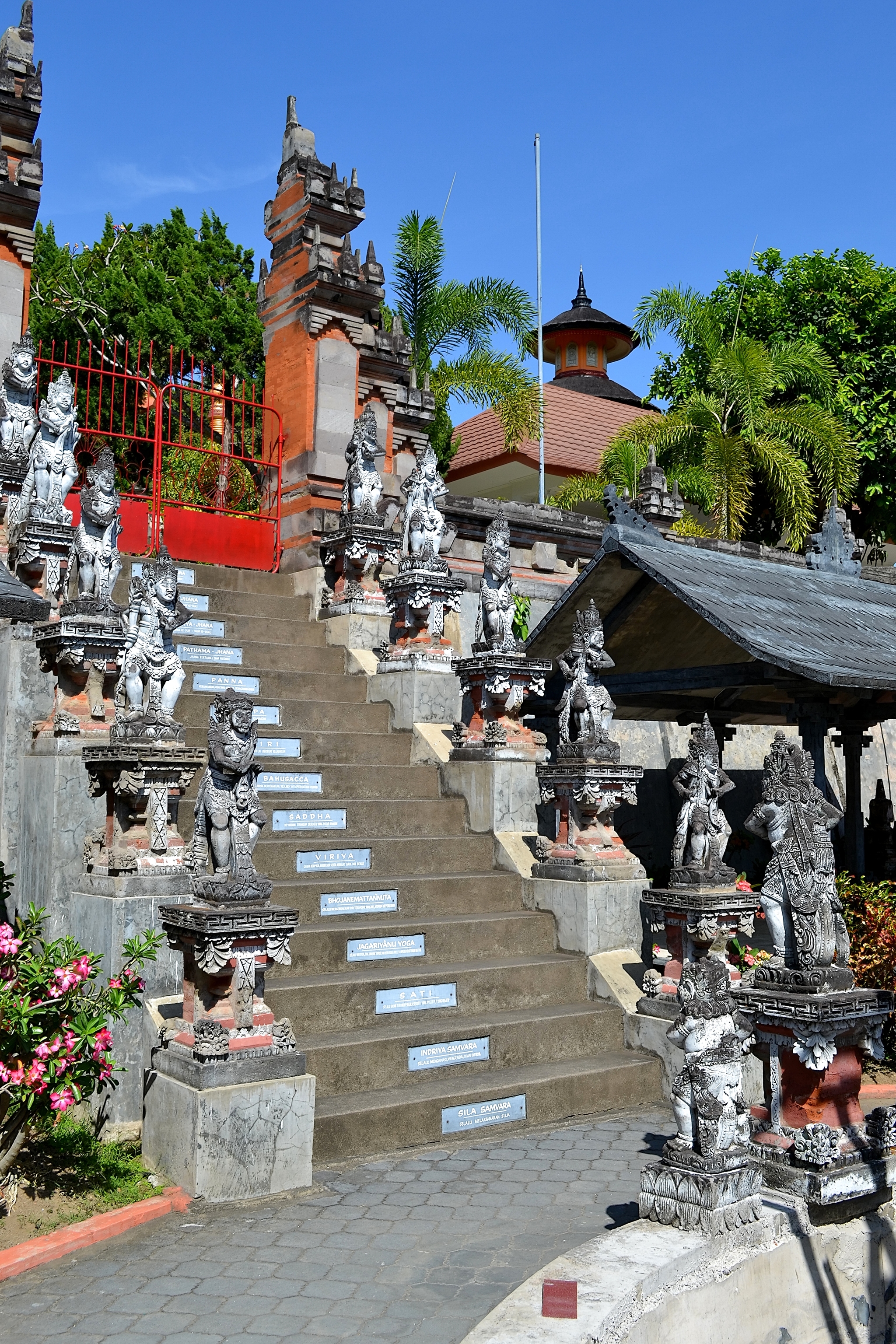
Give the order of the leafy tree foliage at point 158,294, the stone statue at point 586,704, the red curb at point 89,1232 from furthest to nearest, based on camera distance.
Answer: the leafy tree foliage at point 158,294 < the stone statue at point 586,704 < the red curb at point 89,1232

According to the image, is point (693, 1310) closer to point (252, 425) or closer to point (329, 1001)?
point (329, 1001)

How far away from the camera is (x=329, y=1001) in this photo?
7.38 meters

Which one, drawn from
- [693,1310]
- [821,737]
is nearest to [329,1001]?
[693,1310]

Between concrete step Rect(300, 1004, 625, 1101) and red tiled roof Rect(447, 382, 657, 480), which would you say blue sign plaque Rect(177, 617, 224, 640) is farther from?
red tiled roof Rect(447, 382, 657, 480)

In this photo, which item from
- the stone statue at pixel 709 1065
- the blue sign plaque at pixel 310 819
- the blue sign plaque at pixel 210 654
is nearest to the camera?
the stone statue at pixel 709 1065

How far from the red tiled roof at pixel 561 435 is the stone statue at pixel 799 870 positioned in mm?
21659

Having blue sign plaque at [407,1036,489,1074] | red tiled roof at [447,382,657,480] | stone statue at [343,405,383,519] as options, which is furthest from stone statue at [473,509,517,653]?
red tiled roof at [447,382,657,480]


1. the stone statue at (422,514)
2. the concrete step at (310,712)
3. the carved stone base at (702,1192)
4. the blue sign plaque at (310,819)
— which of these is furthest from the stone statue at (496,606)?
the carved stone base at (702,1192)

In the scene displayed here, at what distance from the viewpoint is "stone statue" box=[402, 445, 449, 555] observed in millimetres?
11344

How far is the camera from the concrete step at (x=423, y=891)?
8.05 metres

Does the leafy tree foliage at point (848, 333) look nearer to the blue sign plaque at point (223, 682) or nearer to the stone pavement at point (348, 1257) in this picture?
the blue sign plaque at point (223, 682)

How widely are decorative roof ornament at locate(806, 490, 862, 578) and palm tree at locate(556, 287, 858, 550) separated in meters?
4.07

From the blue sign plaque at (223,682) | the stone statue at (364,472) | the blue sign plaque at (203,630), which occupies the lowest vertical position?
the blue sign plaque at (223,682)

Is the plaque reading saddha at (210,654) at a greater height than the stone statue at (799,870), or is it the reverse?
the plaque reading saddha at (210,654)
